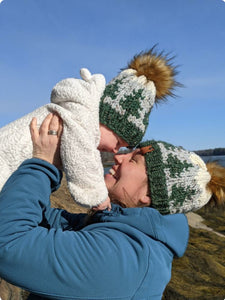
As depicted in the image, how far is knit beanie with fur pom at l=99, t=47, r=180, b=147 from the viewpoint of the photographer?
241cm

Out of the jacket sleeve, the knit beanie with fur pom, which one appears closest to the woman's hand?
the jacket sleeve

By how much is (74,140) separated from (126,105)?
63 centimetres

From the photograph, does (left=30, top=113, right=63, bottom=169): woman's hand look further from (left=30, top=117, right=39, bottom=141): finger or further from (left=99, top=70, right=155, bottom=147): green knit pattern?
(left=99, top=70, right=155, bottom=147): green knit pattern

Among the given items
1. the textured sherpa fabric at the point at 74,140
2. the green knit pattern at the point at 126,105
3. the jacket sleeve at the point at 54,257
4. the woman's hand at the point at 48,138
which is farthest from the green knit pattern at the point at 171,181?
the woman's hand at the point at 48,138

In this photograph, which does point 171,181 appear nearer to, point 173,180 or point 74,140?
point 173,180

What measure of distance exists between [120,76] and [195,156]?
0.95 metres

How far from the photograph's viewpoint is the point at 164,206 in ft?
7.46

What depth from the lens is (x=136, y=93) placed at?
2453mm

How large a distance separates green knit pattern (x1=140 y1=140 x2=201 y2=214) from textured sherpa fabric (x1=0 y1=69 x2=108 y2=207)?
43cm

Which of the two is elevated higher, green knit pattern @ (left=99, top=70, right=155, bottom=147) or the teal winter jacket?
green knit pattern @ (left=99, top=70, right=155, bottom=147)

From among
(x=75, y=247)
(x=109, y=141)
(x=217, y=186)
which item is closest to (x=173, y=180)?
(x=217, y=186)

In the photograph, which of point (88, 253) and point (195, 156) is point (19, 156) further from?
point (195, 156)

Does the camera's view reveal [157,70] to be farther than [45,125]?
Yes

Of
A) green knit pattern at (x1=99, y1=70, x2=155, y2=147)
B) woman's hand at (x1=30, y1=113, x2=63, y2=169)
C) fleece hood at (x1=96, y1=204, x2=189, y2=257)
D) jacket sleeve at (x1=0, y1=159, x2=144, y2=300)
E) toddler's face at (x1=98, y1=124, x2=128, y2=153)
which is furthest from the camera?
toddler's face at (x1=98, y1=124, x2=128, y2=153)
